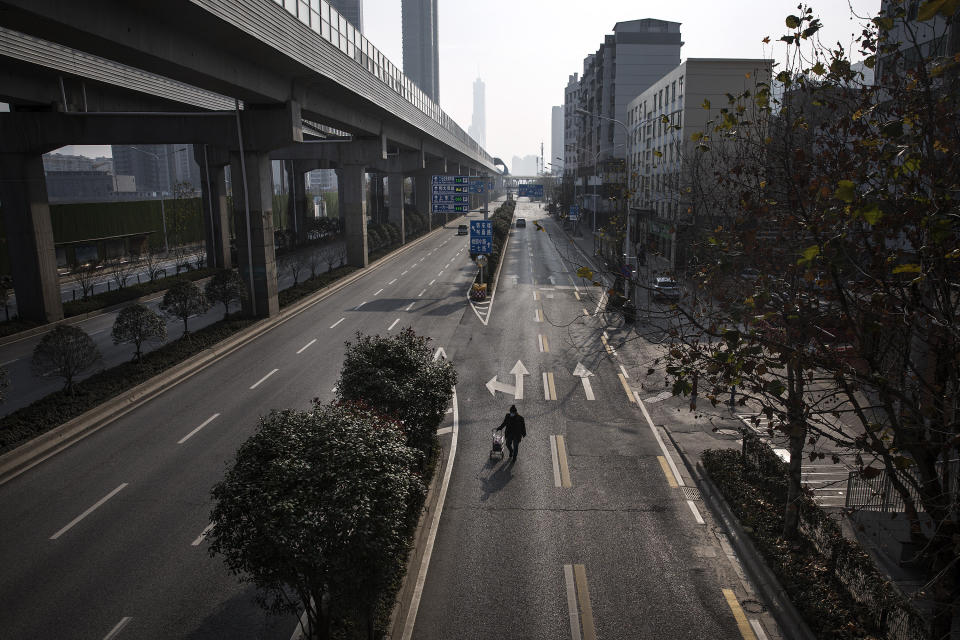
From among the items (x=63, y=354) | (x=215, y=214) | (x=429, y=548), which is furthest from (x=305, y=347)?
(x=215, y=214)

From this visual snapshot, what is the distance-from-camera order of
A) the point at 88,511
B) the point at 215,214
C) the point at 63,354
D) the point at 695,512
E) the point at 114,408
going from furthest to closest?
the point at 215,214, the point at 114,408, the point at 63,354, the point at 695,512, the point at 88,511

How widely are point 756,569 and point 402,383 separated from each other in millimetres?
8020

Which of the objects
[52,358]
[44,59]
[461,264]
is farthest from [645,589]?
[461,264]

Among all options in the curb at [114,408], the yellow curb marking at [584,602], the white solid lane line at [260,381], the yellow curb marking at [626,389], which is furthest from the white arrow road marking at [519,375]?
the curb at [114,408]

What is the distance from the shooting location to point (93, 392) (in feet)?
67.9

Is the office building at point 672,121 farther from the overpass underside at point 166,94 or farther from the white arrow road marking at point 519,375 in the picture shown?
the overpass underside at point 166,94

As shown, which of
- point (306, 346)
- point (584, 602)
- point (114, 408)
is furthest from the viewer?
point (306, 346)

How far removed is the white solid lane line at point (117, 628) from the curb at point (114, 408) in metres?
7.62

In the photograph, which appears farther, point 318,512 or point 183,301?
point 183,301

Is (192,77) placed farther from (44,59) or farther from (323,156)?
(323,156)

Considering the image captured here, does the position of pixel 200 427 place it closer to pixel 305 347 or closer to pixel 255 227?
pixel 305 347

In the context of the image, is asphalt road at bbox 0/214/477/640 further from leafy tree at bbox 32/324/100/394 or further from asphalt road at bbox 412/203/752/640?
asphalt road at bbox 412/203/752/640

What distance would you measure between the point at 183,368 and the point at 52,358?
203 inches

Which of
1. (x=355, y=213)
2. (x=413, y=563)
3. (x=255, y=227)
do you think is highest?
(x=355, y=213)
